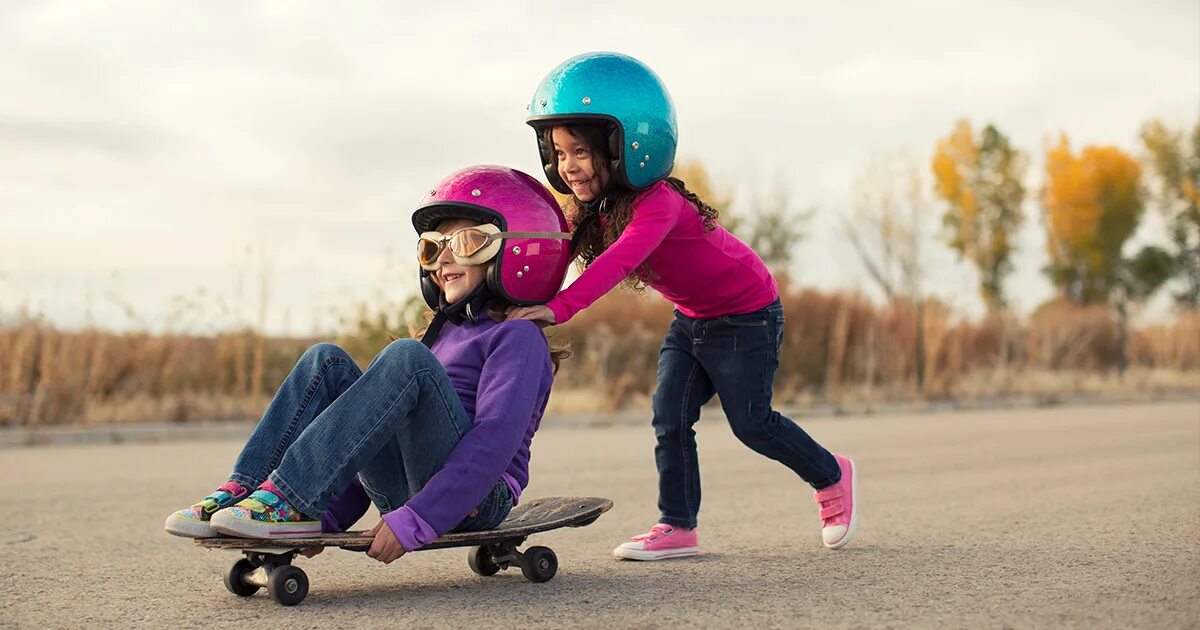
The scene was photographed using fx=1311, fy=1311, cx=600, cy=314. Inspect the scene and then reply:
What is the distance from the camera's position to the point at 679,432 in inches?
222

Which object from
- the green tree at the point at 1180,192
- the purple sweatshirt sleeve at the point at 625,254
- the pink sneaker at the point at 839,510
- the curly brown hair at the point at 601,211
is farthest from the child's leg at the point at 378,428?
the green tree at the point at 1180,192

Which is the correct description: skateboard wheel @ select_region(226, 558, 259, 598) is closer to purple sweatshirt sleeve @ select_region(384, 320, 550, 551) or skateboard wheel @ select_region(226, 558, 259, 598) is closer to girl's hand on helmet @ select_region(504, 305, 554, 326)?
purple sweatshirt sleeve @ select_region(384, 320, 550, 551)

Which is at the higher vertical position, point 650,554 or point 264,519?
point 264,519

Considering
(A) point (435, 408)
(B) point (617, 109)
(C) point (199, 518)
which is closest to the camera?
(C) point (199, 518)

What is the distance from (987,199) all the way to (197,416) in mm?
41529

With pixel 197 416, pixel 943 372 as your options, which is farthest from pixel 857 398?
pixel 197 416

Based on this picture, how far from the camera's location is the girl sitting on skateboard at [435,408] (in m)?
4.18

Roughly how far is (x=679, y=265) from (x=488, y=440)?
4.60 feet

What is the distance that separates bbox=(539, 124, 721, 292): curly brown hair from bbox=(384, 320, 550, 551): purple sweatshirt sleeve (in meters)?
0.72

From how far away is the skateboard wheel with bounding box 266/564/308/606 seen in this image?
4.25m

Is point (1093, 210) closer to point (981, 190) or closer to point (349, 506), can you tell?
point (981, 190)

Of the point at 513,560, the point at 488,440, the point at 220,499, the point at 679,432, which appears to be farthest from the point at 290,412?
the point at 679,432

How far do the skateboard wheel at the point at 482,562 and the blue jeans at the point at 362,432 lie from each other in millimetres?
357

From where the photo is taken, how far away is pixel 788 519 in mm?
6855
